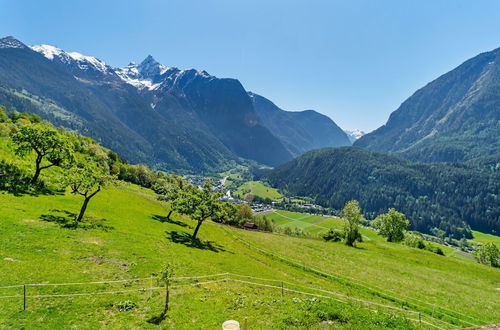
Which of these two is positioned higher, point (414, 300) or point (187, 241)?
point (414, 300)

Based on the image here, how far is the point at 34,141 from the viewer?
53.2m

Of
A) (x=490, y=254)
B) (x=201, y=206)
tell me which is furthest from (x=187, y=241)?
(x=490, y=254)

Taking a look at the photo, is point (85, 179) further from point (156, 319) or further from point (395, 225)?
point (395, 225)

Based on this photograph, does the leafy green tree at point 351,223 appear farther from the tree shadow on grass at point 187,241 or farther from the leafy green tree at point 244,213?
the tree shadow on grass at point 187,241

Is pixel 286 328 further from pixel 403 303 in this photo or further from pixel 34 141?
pixel 34 141

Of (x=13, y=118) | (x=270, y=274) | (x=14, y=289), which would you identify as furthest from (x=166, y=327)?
(x=13, y=118)

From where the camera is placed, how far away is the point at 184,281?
3011 centimetres

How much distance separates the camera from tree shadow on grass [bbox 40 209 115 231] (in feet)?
133

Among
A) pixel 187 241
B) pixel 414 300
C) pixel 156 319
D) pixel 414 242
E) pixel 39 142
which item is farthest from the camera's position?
pixel 414 242

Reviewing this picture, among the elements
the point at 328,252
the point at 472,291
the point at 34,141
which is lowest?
the point at 328,252

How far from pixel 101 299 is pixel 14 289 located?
7.08m

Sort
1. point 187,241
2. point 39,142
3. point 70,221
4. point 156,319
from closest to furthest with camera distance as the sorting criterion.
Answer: point 156,319 → point 70,221 → point 39,142 → point 187,241

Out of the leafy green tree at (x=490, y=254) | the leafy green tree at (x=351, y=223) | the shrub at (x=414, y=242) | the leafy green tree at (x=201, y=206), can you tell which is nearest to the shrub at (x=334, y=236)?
the leafy green tree at (x=351, y=223)

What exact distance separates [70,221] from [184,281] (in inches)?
1075
